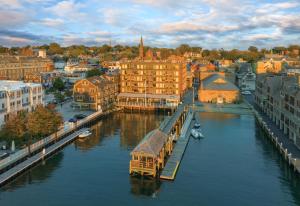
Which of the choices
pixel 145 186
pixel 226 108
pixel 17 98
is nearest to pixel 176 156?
pixel 145 186

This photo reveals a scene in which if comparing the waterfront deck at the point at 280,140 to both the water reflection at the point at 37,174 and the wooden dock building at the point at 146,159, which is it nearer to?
the wooden dock building at the point at 146,159

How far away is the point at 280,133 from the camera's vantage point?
151ft

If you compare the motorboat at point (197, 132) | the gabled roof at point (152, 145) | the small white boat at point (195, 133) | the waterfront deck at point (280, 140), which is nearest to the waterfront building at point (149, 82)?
the waterfront deck at point (280, 140)

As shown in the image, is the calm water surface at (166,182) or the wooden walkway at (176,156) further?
the wooden walkway at (176,156)

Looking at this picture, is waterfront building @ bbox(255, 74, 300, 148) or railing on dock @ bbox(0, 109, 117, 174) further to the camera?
waterfront building @ bbox(255, 74, 300, 148)

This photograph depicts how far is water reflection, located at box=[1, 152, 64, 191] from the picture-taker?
29.8m

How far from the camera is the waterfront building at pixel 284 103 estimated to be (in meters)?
40.2

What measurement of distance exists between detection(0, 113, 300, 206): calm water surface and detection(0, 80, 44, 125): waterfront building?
10.8 meters

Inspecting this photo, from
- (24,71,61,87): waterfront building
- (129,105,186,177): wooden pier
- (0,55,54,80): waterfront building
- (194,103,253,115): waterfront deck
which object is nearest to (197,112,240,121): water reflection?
(194,103,253,115): waterfront deck

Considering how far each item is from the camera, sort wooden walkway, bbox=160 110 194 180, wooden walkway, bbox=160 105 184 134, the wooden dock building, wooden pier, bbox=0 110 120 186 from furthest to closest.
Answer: wooden walkway, bbox=160 105 184 134 < the wooden dock building < wooden walkway, bbox=160 110 194 180 < wooden pier, bbox=0 110 120 186

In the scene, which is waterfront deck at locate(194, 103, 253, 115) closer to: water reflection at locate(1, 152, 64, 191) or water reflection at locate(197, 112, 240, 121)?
water reflection at locate(197, 112, 240, 121)

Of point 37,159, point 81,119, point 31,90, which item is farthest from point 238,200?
point 31,90

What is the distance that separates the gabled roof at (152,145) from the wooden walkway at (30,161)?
11.2m

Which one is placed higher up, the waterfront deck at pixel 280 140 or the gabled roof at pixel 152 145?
the gabled roof at pixel 152 145
